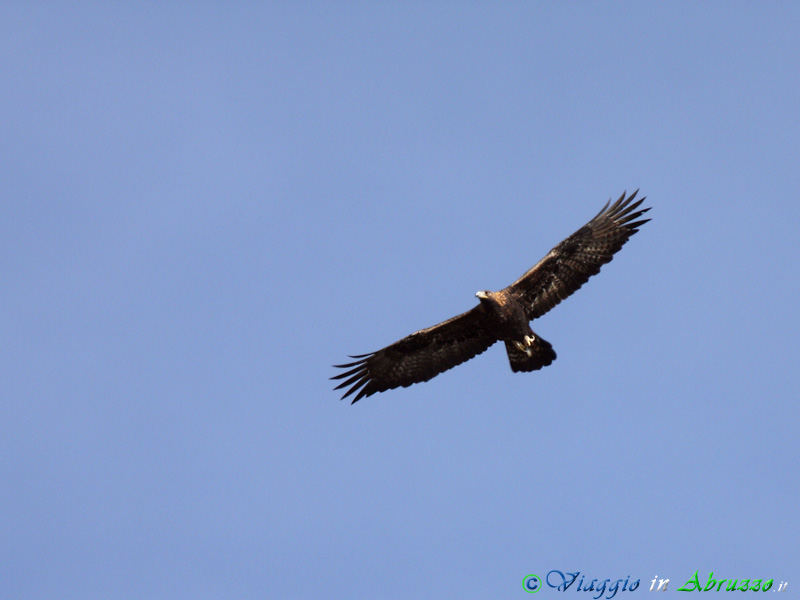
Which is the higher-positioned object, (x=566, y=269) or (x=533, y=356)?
(x=566, y=269)

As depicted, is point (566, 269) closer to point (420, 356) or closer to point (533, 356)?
point (533, 356)

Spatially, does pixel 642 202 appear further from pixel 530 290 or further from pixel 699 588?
pixel 699 588

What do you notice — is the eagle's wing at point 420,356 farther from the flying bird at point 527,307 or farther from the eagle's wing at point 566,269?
the eagle's wing at point 566,269

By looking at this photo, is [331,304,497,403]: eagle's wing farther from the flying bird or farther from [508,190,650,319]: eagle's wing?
[508,190,650,319]: eagle's wing

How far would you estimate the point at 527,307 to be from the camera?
14.2m

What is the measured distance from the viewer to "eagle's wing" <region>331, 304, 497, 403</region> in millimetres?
14516

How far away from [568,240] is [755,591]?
20.5 ft

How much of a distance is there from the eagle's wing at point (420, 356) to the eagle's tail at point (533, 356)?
18.9 inches

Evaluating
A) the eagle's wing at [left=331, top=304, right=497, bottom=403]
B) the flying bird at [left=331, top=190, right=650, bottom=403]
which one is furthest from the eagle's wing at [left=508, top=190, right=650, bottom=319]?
the eagle's wing at [left=331, top=304, right=497, bottom=403]

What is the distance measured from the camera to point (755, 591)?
1172cm

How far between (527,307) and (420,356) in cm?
224

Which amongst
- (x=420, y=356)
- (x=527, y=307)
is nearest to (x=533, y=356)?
(x=527, y=307)

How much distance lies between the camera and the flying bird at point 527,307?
13930mm

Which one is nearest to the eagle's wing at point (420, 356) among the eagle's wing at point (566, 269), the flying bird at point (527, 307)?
the flying bird at point (527, 307)
